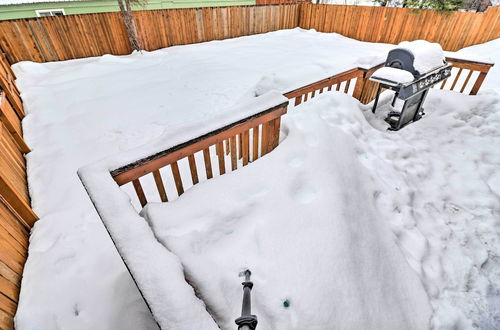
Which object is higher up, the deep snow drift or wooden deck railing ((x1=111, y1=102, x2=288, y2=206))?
wooden deck railing ((x1=111, y1=102, x2=288, y2=206))

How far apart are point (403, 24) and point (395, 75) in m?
9.54

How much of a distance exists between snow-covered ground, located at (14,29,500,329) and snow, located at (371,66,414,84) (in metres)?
0.60

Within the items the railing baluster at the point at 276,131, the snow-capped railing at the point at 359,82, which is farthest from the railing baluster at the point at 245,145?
the snow-capped railing at the point at 359,82

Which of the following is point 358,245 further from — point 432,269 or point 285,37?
point 285,37

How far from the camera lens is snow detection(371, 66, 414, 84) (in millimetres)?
3463

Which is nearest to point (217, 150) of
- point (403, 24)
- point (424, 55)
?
point (424, 55)

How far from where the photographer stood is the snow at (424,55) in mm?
3594

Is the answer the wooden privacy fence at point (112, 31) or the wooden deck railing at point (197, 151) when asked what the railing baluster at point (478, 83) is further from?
the wooden privacy fence at point (112, 31)

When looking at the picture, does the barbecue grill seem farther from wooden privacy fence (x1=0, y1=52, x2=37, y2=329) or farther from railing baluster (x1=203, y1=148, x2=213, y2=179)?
wooden privacy fence (x1=0, y1=52, x2=37, y2=329)

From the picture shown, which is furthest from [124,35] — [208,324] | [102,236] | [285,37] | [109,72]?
[208,324]

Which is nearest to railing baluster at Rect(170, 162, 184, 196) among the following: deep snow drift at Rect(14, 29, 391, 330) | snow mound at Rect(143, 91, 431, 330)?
snow mound at Rect(143, 91, 431, 330)

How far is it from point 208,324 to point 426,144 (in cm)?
432

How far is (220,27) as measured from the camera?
34.8 feet

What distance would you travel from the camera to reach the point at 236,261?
171 centimetres
